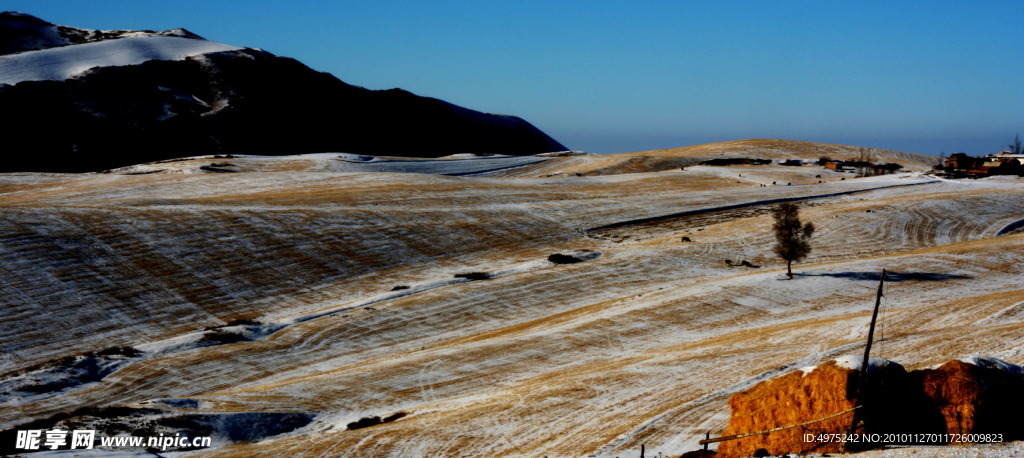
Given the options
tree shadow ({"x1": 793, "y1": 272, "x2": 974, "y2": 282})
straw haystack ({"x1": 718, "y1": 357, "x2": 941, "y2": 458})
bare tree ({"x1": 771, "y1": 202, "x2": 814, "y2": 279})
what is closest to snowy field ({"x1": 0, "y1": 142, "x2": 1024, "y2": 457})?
tree shadow ({"x1": 793, "y1": 272, "x2": 974, "y2": 282})

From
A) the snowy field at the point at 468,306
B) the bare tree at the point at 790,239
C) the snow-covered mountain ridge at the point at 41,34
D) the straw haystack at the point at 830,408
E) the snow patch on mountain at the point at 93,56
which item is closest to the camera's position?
the straw haystack at the point at 830,408

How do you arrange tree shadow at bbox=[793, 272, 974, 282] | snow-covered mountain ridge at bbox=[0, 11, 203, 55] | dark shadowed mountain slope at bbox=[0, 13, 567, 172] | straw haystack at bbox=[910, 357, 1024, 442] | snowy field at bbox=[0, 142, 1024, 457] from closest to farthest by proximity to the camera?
straw haystack at bbox=[910, 357, 1024, 442], snowy field at bbox=[0, 142, 1024, 457], tree shadow at bbox=[793, 272, 974, 282], dark shadowed mountain slope at bbox=[0, 13, 567, 172], snow-covered mountain ridge at bbox=[0, 11, 203, 55]

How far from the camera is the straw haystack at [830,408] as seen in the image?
17594 millimetres

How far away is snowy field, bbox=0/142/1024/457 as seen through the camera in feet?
78.8

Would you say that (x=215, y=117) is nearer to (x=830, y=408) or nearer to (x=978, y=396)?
(x=830, y=408)

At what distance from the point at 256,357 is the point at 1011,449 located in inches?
1012

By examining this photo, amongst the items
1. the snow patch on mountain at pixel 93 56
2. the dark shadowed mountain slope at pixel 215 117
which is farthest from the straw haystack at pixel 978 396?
the snow patch on mountain at pixel 93 56

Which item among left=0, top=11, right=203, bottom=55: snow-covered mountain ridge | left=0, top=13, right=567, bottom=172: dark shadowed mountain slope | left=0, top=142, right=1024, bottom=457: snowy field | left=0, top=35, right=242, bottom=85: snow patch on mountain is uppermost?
left=0, top=11, right=203, bottom=55: snow-covered mountain ridge

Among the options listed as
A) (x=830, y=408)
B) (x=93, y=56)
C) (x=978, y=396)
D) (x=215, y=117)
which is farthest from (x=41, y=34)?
(x=978, y=396)

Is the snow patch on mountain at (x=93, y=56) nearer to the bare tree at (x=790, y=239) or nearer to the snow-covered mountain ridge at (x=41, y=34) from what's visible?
the snow-covered mountain ridge at (x=41, y=34)

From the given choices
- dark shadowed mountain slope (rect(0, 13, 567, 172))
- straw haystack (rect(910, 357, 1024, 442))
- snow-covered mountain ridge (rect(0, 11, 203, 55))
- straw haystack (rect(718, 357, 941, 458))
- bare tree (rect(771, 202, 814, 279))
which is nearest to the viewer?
straw haystack (rect(910, 357, 1024, 442))

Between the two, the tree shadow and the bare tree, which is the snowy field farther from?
the bare tree

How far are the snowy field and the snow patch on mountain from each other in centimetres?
6585

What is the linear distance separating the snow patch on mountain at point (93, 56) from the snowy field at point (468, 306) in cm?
6585
